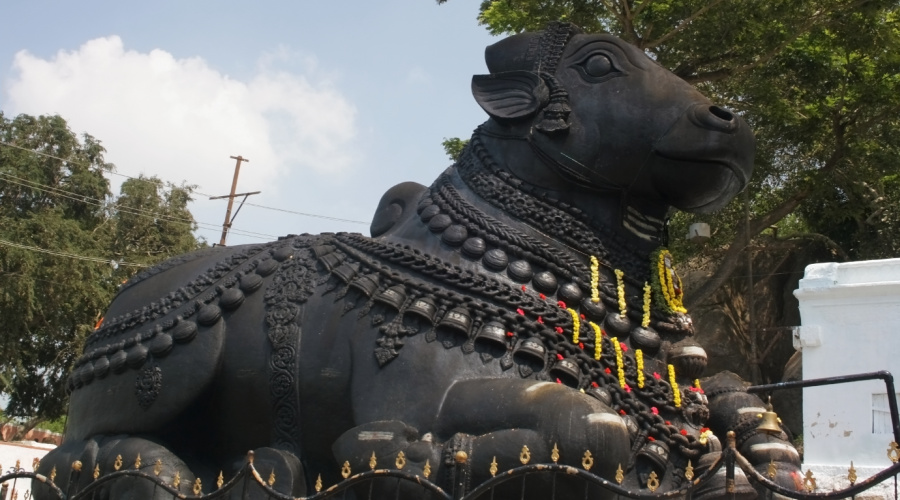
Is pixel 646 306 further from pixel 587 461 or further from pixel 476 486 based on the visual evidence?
pixel 476 486

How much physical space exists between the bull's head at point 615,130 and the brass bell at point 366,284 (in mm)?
825

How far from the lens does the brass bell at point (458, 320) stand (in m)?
4.03

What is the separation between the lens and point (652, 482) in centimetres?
365

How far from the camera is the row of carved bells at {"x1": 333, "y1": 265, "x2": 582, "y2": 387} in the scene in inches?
156

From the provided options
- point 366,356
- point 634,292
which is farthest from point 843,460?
point 366,356

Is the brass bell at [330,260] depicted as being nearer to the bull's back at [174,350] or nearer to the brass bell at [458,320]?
the bull's back at [174,350]

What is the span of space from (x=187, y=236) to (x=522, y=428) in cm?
2340

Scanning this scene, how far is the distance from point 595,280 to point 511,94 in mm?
974

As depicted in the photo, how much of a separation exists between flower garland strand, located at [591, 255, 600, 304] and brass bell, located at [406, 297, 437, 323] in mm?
681

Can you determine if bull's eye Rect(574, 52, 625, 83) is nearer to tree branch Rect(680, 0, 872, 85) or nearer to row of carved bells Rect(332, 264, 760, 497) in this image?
row of carved bells Rect(332, 264, 760, 497)

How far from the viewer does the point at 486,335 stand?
4.01 meters

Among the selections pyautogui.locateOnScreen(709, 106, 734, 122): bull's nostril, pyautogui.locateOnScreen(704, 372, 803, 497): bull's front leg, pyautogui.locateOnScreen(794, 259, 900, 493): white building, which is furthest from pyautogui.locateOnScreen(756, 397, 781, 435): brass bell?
pyautogui.locateOnScreen(794, 259, 900, 493): white building

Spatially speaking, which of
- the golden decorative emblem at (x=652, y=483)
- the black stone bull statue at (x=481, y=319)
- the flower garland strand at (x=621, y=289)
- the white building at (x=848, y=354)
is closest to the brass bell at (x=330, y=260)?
the black stone bull statue at (x=481, y=319)

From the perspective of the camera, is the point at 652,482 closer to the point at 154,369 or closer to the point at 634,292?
the point at 634,292
